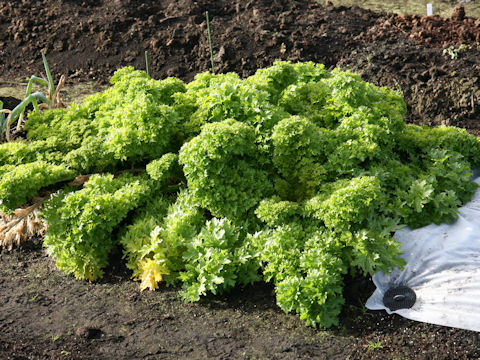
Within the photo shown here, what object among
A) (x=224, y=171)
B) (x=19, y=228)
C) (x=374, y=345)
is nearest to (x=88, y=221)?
(x=19, y=228)

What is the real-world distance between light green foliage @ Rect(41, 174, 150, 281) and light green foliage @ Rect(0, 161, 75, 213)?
209mm

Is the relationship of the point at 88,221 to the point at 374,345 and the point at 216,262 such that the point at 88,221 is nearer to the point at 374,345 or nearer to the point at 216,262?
the point at 216,262

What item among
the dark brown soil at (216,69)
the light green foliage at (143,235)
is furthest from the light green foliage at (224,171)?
the dark brown soil at (216,69)

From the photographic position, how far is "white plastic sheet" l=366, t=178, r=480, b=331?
15.7 ft

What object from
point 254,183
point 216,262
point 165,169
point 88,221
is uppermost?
point 165,169

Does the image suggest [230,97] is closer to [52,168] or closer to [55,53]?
[52,168]

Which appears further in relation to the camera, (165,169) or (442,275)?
(165,169)

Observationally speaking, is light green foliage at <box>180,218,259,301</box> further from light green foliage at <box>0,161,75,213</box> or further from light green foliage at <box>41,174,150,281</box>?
light green foliage at <box>0,161,75,213</box>

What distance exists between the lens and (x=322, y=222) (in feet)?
17.2

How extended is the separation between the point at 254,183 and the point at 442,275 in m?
1.86

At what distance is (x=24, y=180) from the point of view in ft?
18.5

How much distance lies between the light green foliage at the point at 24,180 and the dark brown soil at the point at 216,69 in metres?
0.77

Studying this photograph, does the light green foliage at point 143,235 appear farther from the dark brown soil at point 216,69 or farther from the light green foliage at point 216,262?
the light green foliage at point 216,262

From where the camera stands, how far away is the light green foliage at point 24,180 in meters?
5.61
